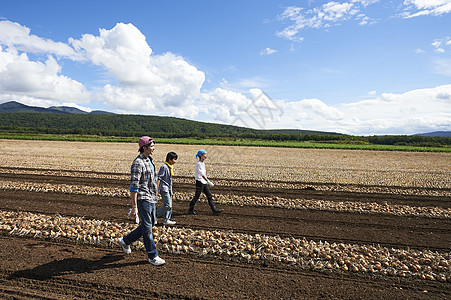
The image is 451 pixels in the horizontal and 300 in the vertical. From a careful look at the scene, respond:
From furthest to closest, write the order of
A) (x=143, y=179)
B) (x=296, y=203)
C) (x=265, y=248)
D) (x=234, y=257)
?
(x=296, y=203) < (x=265, y=248) < (x=234, y=257) < (x=143, y=179)

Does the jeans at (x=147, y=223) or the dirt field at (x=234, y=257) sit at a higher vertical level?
the jeans at (x=147, y=223)

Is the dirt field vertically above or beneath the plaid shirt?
beneath

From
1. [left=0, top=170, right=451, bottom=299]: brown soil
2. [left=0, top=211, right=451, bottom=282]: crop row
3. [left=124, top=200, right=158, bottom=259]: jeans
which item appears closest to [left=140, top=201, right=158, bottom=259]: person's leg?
[left=124, top=200, right=158, bottom=259]: jeans

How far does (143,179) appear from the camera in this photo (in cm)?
480

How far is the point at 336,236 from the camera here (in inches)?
271

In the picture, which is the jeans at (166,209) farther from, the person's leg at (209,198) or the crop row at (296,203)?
the crop row at (296,203)

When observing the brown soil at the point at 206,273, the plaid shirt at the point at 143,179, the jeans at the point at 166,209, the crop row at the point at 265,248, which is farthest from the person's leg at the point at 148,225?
the jeans at the point at 166,209

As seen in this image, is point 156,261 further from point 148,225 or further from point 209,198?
point 209,198

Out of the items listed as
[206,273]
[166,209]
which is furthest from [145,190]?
[166,209]

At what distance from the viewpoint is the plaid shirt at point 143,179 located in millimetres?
4645

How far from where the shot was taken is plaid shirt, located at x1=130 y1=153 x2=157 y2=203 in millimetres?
4645

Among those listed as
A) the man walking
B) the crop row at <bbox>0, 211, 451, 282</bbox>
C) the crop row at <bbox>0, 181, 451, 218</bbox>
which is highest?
the man walking

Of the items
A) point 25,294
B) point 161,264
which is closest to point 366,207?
point 161,264

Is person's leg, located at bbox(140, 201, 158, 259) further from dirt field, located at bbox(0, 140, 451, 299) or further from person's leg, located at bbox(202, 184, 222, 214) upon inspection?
person's leg, located at bbox(202, 184, 222, 214)
